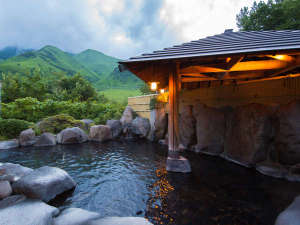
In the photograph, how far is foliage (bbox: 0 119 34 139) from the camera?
9.75m

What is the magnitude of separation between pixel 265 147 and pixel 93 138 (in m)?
10.7

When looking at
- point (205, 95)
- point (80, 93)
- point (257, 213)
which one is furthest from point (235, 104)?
point (80, 93)

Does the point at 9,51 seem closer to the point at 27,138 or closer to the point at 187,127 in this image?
the point at 27,138

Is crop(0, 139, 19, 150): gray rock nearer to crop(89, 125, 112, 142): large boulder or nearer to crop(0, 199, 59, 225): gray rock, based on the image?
crop(89, 125, 112, 142): large boulder

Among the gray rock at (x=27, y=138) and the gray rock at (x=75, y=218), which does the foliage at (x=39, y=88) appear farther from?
the gray rock at (x=75, y=218)

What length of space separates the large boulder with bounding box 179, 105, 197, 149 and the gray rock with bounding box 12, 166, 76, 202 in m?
5.87

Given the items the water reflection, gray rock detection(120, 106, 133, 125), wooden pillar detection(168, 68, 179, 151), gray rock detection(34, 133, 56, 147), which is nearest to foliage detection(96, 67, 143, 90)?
gray rock detection(120, 106, 133, 125)

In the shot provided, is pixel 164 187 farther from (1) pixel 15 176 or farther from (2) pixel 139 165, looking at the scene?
(1) pixel 15 176

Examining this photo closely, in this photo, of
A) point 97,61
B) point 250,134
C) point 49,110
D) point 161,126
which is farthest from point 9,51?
point 250,134

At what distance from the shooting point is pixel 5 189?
3.22 m

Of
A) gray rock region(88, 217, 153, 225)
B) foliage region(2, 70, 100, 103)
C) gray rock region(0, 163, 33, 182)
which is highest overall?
foliage region(2, 70, 100, 103)

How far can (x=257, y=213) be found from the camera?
2861mm

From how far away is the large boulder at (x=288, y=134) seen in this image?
421cm

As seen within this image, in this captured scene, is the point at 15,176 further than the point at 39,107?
No
